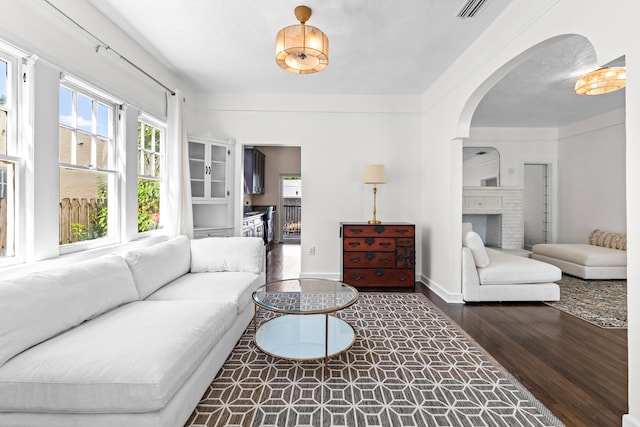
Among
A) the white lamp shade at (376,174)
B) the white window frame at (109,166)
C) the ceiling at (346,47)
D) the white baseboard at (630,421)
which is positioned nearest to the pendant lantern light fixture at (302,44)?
the ceiling at (346,47)

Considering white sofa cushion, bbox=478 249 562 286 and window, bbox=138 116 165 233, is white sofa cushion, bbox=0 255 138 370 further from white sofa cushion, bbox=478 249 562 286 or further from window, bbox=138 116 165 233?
white sofa cushion, bbox=478 249 562 286

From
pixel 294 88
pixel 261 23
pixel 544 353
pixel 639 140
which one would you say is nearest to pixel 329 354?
pixel 544 353

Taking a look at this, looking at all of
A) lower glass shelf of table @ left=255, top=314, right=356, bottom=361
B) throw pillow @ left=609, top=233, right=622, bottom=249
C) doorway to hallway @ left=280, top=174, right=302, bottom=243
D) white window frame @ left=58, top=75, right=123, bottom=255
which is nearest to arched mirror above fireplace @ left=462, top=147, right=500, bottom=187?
throw pillow @ left=609, top=233, right=622, bottom=249

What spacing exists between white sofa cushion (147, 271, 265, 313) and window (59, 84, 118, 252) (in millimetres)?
815

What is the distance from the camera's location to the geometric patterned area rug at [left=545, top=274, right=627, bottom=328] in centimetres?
290

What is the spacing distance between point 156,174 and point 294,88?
2121mm

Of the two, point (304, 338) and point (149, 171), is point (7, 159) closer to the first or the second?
point (149, 171)

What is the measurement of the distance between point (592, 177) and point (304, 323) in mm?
6066

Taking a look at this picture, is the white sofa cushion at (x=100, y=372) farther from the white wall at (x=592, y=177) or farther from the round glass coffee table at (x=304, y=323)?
the white wall at (x=592, y=177)

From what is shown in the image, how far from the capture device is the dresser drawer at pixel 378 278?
152 inches

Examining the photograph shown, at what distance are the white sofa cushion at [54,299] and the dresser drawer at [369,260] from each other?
2.51 m

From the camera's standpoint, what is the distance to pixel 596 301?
341 centimetres

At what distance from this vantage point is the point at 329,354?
1.91 meters

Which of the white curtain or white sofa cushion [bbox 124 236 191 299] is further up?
the white curtain
